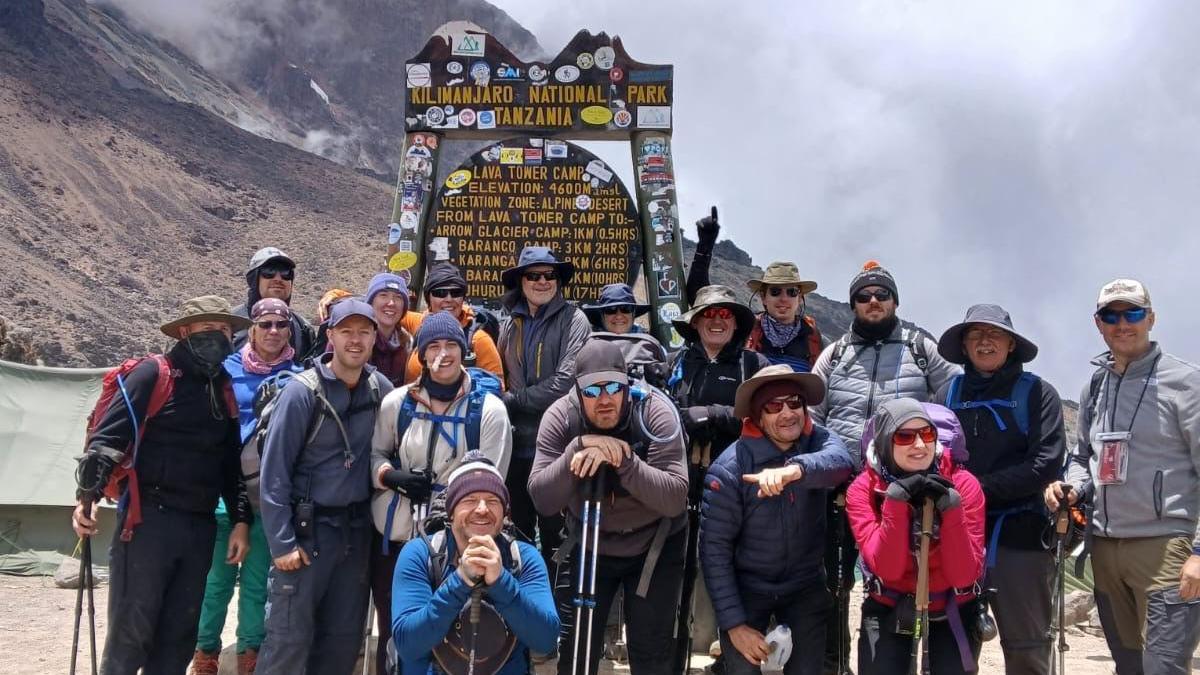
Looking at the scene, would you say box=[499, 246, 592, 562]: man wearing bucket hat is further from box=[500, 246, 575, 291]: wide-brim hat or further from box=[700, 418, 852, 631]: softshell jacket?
box=[700, 418, 852, 631]: softshell jacket

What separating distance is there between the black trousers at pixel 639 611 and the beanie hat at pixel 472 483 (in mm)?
978

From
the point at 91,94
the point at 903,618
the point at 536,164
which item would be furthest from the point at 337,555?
the point at 91,94

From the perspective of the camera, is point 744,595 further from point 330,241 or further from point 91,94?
point 91,94

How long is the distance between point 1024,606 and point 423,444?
10.0 feet

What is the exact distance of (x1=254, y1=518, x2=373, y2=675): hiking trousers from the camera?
4.82m

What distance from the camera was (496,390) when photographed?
5.37m

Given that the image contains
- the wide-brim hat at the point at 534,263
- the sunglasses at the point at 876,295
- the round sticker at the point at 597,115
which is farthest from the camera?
the round sticker at the point at 597,115

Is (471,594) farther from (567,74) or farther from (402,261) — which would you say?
(567,74)

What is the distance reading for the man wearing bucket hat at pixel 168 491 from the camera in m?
5.05

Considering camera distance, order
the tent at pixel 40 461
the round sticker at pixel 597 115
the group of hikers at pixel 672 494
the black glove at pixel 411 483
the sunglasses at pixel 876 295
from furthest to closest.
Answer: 1. the tent at pixel 40 461
2. the round sticker at pixel 597 115
3. the sunglasses at pixel 876 295
4. the black glove at pixel 411 483
5. the group of hikers at pixel 672 494

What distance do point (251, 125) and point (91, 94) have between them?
21.5 metres

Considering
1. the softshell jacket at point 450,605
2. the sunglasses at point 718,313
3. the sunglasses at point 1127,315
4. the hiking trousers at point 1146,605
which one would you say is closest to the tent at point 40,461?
the sunglasses at point 718,313

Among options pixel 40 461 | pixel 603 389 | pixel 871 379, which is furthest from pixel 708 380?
pixel 40 461

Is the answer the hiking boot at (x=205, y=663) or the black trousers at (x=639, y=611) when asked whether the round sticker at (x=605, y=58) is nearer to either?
the black trousers at (x=639, y=611)
